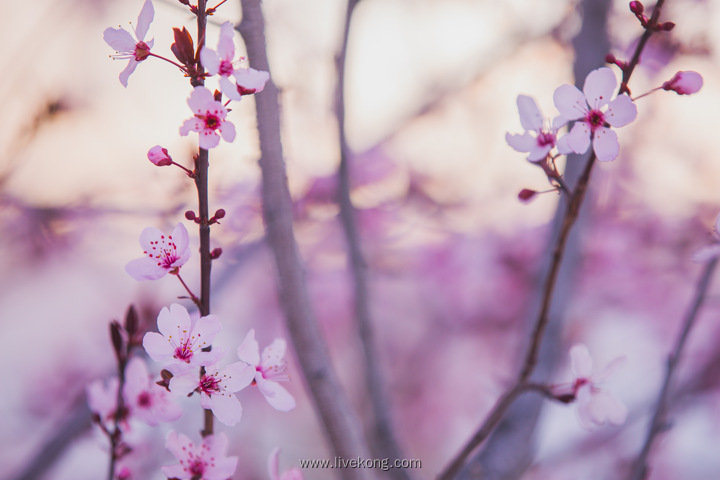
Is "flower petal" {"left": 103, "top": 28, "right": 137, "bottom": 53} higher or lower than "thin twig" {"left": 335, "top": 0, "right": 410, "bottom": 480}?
higher

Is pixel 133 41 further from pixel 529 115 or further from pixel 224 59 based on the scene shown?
pixel 529 115

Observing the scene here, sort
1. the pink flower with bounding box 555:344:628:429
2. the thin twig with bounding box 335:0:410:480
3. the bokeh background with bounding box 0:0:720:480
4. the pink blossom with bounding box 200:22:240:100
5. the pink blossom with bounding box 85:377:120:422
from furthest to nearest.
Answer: the bokeh background with bounding box 0:0:720:480, the thin twig with bounding box 335:0:410:480, the pink blossom with bounding box 85:377:120:422, the pink flower with bounding box 555:344:628:429, the pink blossom with bounding box 200:22:240:100

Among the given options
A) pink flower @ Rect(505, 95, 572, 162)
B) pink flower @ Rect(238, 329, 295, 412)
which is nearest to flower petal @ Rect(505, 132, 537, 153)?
pink flower @ Rect(505, 95, 572, 162)

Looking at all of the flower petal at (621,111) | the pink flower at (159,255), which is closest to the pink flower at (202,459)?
the pink flower at (159,255)

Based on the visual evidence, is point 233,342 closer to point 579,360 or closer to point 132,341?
point 132,341

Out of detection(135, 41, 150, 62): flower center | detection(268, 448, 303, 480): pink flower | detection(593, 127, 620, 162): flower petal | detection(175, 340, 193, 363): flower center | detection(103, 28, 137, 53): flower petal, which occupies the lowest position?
detection(268, 448, 303, 480): pink flower

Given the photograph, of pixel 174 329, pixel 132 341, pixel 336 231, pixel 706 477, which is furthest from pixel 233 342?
pixel 706 477

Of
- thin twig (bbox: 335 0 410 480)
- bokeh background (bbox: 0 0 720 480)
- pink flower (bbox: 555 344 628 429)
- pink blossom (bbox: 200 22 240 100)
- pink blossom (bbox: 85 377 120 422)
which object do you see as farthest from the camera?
bokeh background (bbox: 0 0 720 480)

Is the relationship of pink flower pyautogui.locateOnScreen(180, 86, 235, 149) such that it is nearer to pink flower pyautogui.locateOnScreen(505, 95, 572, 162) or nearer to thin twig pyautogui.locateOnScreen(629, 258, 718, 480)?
pink flower pyautogui.locateOnScreen(505, 95, 572, 162)
